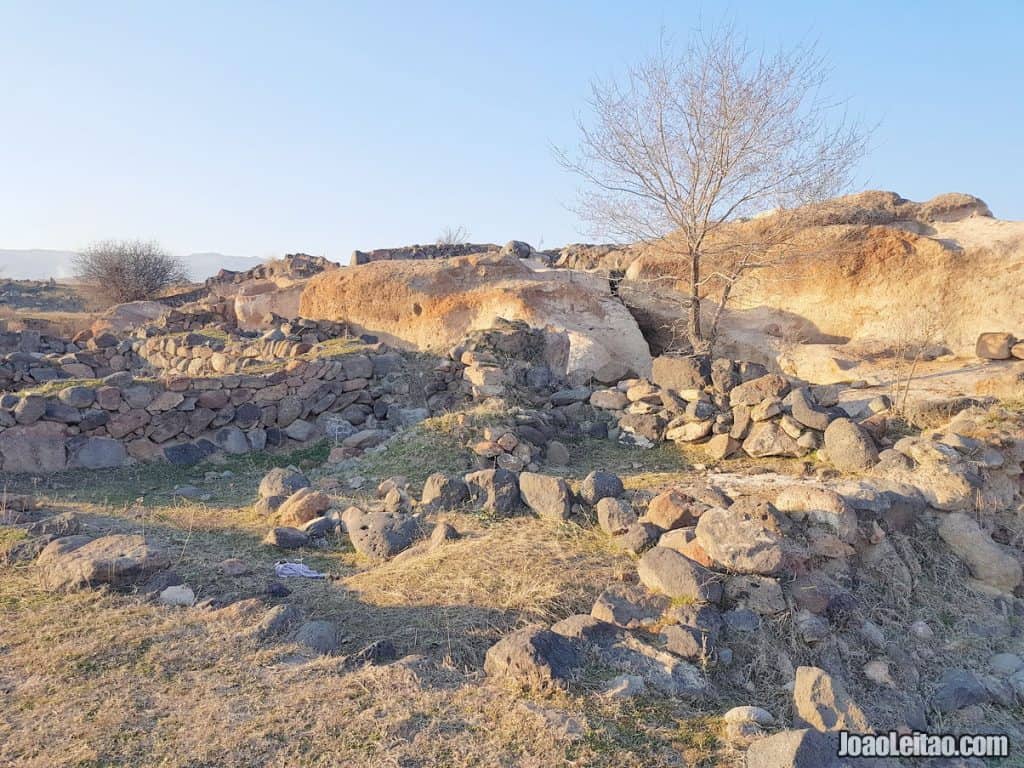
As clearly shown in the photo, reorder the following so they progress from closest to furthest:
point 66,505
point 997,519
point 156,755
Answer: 1. point 156,755
2. point 997,519
3. point 66,505

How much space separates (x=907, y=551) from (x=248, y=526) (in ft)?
14.9

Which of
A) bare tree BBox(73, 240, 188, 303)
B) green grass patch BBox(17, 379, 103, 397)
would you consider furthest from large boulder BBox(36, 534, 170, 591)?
bare tree BBox(73, 240, 188, 303)

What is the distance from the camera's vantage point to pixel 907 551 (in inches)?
180

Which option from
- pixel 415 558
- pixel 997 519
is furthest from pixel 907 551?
pixel 415 558

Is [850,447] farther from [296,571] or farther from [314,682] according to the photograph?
[314,682]

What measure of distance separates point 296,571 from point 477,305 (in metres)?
7.02

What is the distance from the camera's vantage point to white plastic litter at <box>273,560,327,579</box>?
4.40 m

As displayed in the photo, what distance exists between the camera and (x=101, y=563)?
386 cm

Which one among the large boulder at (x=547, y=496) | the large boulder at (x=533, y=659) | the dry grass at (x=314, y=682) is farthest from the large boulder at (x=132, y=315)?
the large boulder at (x=533, y=659)

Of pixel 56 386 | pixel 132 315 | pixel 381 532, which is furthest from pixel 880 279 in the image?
pixel 132 315

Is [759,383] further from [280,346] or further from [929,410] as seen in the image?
[280,346]

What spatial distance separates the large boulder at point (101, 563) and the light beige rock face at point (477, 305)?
5.97 metres

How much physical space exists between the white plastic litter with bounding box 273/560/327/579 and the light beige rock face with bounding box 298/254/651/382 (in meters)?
5.31

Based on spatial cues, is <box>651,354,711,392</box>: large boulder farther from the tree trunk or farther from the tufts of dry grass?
the tufts of dry grass
